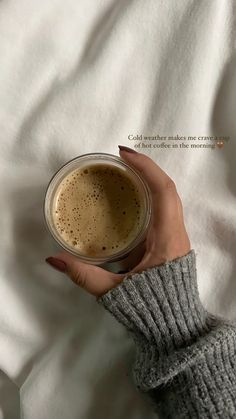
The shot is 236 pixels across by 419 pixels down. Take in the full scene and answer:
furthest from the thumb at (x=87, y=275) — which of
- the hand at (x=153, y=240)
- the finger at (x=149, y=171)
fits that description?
the finger at (x=149, y=171)

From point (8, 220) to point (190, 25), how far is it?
0.44 m

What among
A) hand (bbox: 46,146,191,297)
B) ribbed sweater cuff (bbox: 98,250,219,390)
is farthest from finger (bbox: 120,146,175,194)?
ribbed sweater cuff (bbox: 98,250,219,390)

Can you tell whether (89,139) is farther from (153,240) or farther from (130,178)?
(153,240)

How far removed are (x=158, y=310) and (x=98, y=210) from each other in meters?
0.18

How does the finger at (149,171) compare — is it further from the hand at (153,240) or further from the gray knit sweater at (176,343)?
the gray knit sweater at (176,343)

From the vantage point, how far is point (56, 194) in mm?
897

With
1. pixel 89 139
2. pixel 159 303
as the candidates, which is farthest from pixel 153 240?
pixel 89 139

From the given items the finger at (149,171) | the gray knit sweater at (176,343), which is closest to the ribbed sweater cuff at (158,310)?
the gray knit sweater at (176,343)

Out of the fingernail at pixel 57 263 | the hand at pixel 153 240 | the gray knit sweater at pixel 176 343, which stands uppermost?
the fingernail at pixel 57 263

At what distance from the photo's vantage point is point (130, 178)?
91 cm

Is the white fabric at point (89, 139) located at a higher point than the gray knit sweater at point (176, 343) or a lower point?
higher

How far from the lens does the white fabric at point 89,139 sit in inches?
36.3

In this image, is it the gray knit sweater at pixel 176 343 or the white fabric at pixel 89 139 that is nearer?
the gray knit sweater at pixel 176 343

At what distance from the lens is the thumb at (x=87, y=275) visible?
2.79ft
